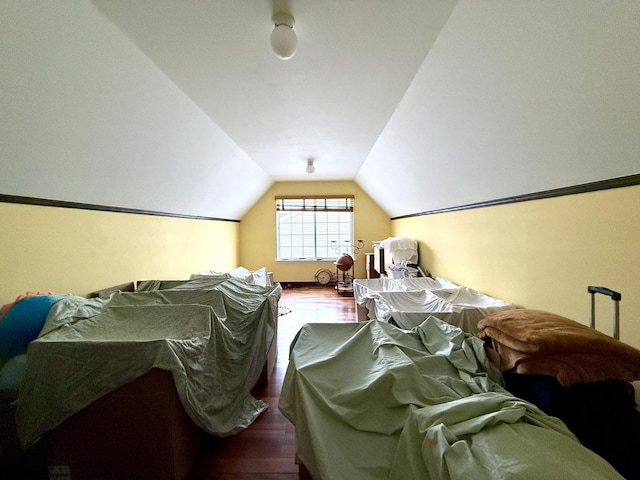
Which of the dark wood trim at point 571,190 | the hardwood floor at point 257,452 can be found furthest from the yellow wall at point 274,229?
the hardwood floor at point 257,452

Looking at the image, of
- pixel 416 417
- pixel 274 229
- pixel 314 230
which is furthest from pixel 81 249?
pixel 314 230

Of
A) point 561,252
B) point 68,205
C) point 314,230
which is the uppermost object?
point 314,230

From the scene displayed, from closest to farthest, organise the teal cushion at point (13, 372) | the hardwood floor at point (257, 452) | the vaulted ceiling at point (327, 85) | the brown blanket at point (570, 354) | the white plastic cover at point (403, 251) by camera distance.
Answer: the brown blanket at point (570, 354) < the vaulted ceiling at point (327, 85) < the teal cushion at point (13, 372) < the hardwood floor at point (257, 452) < the white plastic cover at point (403, 251)

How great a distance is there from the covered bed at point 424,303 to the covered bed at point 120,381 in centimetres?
151

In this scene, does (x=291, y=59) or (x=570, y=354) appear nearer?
(x=570, y=354)

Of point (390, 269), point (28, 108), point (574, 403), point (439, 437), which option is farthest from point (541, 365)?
point (390, 269)

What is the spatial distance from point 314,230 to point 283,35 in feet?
16.8

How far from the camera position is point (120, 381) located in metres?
1.28

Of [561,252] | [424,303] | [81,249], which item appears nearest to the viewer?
[561,252]

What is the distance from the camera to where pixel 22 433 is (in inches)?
48.6

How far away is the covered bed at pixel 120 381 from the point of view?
49.4 inches

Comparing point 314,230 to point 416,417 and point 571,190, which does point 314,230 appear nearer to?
point 571,190

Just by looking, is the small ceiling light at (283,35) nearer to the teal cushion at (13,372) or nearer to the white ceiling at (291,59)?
the white ceiling at (291,59)

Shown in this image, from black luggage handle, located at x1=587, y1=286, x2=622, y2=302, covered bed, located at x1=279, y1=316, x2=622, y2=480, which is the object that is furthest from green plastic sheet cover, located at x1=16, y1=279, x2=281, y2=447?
black luggage handle, located at x1=587, y1=286, x2=622, y2=302
